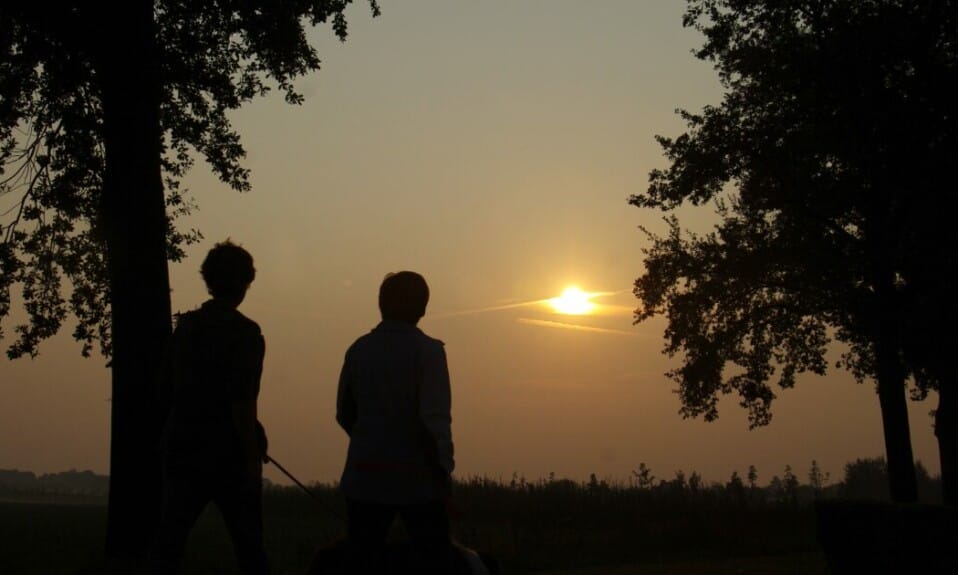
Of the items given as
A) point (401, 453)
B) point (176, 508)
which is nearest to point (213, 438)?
point (176, 508)

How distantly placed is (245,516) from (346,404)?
4.11ft

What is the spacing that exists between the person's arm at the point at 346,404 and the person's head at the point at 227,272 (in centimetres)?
129

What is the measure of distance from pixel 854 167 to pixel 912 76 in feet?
7.89

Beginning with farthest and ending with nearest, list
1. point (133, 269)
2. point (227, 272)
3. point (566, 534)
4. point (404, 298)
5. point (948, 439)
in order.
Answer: point (948, 439)
point (566, 534)
point (133, 269)
point (227, 272)
point (404, 298)

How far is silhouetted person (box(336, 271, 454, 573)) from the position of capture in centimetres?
626

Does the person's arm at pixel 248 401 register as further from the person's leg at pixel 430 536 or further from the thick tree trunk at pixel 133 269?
the thick tree trunk at pixel 133 269

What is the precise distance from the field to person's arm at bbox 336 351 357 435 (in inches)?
208

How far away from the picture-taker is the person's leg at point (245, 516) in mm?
7273

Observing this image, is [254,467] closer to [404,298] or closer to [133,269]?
[404,298]

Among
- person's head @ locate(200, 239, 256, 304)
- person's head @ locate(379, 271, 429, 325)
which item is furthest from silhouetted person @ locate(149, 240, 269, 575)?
person's head @ locate(379, 271, 429, 325)

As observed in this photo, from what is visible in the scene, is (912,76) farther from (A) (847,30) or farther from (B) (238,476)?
(B) (238,476)

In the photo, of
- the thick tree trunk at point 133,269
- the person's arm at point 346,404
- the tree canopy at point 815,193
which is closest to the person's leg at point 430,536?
the person's arm at point 346,404

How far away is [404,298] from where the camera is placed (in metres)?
6.60

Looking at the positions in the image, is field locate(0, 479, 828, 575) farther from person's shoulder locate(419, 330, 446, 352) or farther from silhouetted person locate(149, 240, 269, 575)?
person's shoulder locate(419, 330, 446, 352)
